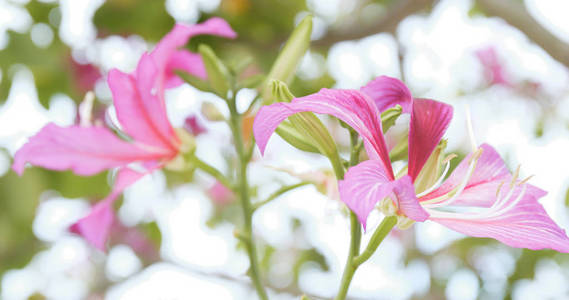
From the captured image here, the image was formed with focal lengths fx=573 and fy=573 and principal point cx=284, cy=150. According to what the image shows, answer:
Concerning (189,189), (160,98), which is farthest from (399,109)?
(189,189)

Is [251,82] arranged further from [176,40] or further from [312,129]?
[312,129]

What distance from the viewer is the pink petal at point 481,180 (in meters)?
0.48

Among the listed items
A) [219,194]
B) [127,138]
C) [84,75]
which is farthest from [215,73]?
[219,194]

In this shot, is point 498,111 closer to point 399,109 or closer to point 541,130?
point 541,130

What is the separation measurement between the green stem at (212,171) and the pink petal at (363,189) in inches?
8.2

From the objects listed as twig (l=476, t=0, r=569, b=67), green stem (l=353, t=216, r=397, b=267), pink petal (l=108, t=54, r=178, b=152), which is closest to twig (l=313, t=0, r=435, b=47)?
twig (l=476, t=0, r=569, b=67)

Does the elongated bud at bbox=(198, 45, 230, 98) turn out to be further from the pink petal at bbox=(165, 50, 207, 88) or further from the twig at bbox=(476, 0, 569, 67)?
the twig at bbox=(476, 0, 569, 67)

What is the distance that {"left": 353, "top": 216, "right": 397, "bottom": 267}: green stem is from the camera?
1.40ft

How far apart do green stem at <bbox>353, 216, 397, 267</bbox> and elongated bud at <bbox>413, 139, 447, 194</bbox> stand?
1.9 inches

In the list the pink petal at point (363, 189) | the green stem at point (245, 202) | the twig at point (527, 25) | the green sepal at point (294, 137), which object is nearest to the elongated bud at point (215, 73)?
the green stem at point (245, 202)

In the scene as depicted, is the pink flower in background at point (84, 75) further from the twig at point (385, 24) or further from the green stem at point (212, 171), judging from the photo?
the green stem at point (212, 171)

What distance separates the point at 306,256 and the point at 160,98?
1261mm

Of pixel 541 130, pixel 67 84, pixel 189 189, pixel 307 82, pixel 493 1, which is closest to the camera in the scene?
pixel 493 1

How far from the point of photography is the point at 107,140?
1.99 ft
